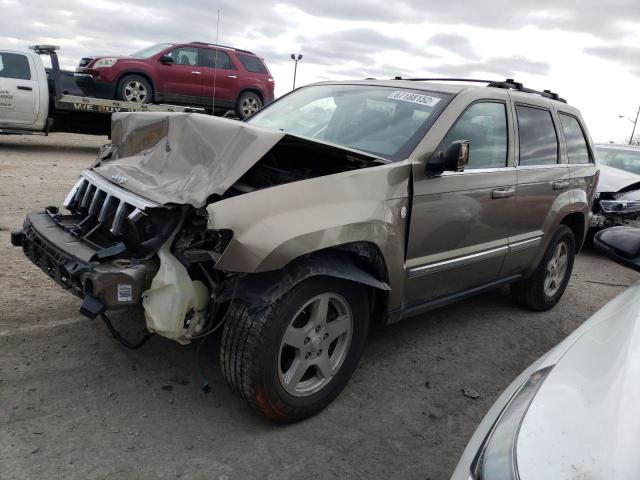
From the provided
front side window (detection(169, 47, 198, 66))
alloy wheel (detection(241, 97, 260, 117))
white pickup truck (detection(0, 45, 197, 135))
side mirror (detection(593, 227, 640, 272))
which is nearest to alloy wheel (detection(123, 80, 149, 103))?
white pickup truck (detection(0, 45, 197, 135))

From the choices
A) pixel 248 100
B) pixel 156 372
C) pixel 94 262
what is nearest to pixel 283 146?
pixel 94 262

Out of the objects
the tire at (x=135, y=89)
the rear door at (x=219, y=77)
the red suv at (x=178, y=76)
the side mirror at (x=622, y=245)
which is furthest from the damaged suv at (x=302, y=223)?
the rear door at (x=219, y=77)

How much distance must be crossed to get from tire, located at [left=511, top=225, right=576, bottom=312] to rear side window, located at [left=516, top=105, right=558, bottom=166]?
73 cm

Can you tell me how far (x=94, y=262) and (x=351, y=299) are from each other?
1325 millimetres

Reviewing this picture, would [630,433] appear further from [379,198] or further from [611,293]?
[611,293]

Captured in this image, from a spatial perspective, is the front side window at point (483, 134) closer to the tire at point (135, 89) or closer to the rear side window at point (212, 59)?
the rear side window at point (212, 59)

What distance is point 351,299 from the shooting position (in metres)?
3.01

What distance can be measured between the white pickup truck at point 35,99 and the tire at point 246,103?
2211 mm

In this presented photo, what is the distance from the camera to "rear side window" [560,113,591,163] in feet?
16.3

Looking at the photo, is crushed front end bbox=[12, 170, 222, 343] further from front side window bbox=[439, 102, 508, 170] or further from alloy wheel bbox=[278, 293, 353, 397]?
front side window bbox=[439, 102, 508, 170]

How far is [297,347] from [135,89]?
35.4 ft

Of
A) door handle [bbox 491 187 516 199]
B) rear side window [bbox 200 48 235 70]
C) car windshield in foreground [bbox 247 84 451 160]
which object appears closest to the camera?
car windshield in foreground [bbox 247 84 451 160]

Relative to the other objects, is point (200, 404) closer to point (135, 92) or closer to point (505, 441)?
point (505, 441)

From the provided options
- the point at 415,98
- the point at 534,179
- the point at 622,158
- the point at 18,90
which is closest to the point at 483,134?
the point at 415,98
